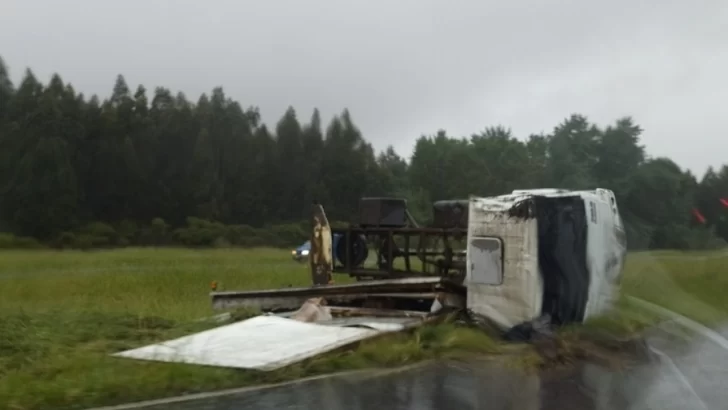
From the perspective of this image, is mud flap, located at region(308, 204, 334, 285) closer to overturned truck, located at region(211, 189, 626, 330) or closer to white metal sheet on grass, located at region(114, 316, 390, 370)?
overturned truck, located at region(211, 189, 626, 330)

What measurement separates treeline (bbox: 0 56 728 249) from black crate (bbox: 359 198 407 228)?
7.26 ft

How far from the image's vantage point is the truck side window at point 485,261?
10.3 meters

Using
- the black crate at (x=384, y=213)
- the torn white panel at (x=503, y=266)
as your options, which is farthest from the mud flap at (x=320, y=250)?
the torn white panel at (x=503, y=266)

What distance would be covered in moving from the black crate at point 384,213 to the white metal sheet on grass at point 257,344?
3894 mm

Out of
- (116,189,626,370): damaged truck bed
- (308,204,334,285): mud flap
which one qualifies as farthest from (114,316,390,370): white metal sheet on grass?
(308,204,334,285): mud flap

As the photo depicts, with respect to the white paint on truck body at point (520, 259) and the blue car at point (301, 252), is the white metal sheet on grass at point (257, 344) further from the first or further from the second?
the blue car at point (301, 252)

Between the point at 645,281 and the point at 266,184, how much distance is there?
34.1 feet

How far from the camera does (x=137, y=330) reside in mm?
10352

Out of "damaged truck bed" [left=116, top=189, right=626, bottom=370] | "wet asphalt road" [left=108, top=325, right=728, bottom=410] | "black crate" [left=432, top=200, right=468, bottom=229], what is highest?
"black crate" [left=432, top=200, right=468, bottom=229]

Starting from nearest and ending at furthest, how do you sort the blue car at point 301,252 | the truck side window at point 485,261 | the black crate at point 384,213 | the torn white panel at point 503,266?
1. the torn white panel at point 503,266
2. the truck side window at point 485,261
3. the black crate at point 384,213
4. the blue car at point 301,252

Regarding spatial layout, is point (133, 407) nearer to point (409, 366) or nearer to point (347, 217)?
point (409, 366)

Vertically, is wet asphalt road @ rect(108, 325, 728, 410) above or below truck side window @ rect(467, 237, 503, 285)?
below

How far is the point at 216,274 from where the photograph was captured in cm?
2259

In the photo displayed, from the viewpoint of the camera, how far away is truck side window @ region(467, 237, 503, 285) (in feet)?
33.9
